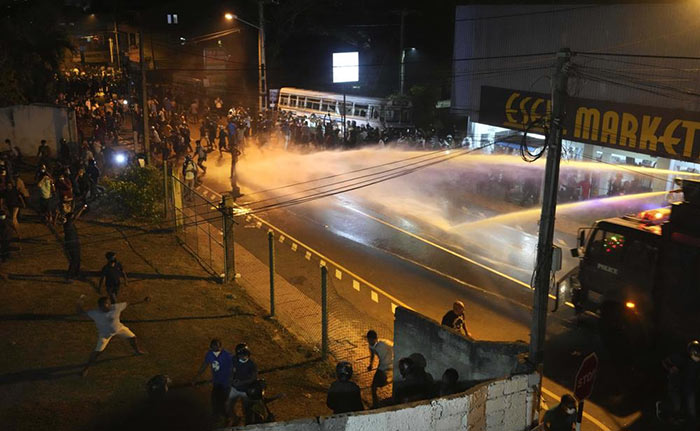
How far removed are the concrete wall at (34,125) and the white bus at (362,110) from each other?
1392cm

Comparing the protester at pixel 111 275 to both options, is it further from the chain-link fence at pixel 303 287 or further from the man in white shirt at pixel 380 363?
the man in white shirt at pixel 380 363

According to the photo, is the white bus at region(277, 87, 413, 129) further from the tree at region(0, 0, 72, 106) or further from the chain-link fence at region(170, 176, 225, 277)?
the chain-link fence at region(170, 176, 225, 277)

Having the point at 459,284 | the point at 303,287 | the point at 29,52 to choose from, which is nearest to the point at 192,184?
the point at 303,287

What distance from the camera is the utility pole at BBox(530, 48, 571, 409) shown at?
804 centimetres

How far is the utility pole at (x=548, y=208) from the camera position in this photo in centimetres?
804

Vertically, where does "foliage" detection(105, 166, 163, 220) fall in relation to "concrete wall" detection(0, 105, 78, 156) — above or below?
below

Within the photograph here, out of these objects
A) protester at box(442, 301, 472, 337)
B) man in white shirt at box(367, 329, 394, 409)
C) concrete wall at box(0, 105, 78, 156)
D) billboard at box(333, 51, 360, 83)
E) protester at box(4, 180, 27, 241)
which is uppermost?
billboard at box(333, 51, 360, 83)

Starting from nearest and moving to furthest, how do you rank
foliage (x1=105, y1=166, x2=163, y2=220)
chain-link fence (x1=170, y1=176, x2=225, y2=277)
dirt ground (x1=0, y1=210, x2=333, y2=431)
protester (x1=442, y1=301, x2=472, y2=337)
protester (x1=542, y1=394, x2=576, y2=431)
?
protester (x1=542, y1=394, x2=576, y2=431)
dirt ground (x1=0, y1=210, x2=333, y2=431)
protester (x1=442, y1=301, x2=472, y2=337)
chain-link fence (x1=170, y1=176, x2=225, y2=277)
foliage (x1=105, y1=166, x2=163, y2=220)

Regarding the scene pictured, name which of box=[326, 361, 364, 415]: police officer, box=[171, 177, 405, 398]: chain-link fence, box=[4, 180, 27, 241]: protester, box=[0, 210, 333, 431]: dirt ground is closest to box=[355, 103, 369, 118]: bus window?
box=[171, 177, 405, 398]: chain-link fence

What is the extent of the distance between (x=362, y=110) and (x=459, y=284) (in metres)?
21.6

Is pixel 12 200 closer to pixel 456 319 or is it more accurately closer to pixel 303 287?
pixel 303 287

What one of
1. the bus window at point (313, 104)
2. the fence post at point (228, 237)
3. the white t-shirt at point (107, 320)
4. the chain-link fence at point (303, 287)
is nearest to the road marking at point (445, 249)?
the chain-link fence at point (303, 287)

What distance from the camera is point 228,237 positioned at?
14.1 m

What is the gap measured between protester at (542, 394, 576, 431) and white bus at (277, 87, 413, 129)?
2680cm
